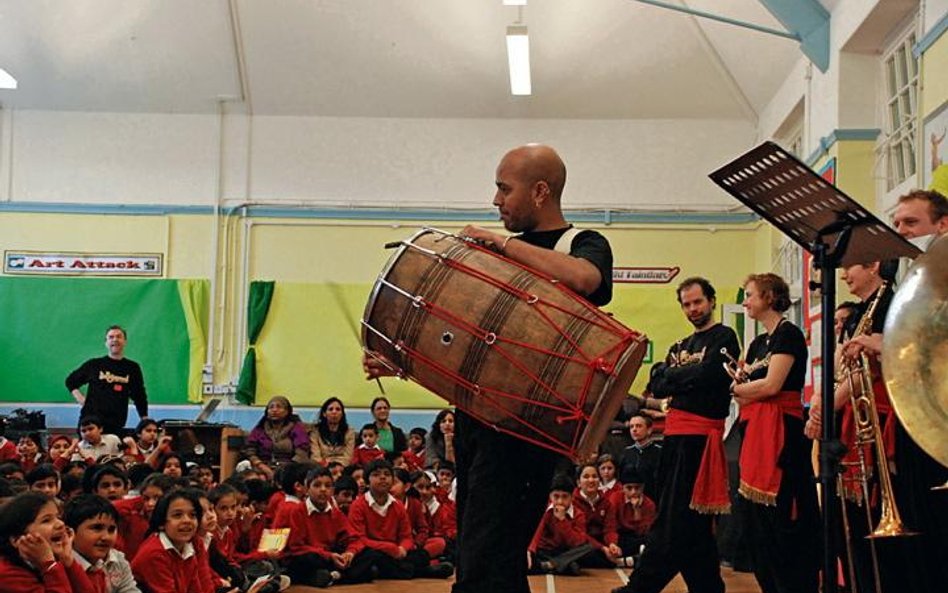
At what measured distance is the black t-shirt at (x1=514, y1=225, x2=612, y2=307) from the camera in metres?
3.06

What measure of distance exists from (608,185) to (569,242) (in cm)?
1081

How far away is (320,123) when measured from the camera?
14.0 metres

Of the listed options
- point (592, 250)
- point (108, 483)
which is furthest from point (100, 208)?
point (592, 250)

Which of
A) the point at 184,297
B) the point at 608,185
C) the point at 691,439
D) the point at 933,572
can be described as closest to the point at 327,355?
the point at 184,297

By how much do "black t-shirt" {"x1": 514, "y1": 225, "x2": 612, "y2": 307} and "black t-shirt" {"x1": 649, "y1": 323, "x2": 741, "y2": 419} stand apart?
93.5 inches

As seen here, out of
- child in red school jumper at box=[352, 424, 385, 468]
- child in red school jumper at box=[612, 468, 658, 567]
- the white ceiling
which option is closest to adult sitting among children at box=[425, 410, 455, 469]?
child in red school jumper at box=[352, 424, 385, 468]

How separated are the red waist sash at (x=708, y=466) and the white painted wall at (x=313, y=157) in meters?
8.43

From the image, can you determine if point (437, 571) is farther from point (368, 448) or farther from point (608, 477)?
point (368, 448)

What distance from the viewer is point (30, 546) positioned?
4461 millimetres

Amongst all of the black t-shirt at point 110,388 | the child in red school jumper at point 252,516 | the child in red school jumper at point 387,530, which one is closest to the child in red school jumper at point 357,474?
the child in red school jumper at point 387,530

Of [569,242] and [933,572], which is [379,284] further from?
[933,572]

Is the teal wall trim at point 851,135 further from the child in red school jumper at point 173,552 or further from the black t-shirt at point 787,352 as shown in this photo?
the child in red school jumper at point 173,552

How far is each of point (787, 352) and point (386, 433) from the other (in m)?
7.11

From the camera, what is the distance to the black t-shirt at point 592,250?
306 cm
